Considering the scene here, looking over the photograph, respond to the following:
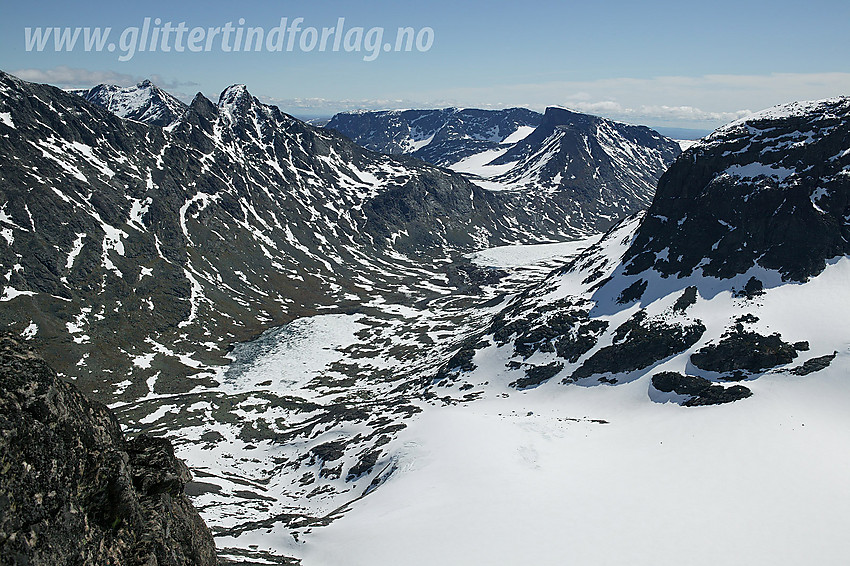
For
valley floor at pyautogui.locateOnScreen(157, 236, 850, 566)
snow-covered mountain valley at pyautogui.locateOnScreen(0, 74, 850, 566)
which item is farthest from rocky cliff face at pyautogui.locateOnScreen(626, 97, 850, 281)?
valley floor at pyautogui.locateOnScreen(157, 236, 850, 566)

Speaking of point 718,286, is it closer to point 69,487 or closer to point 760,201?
point 760,201

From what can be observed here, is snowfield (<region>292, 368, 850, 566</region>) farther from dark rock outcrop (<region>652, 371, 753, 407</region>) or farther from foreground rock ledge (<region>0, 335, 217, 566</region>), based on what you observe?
foreground rock ledge (<region>0, 335, 217, 566</region>)

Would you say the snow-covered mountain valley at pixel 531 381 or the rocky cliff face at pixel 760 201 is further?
the rocky cliff face at pixel 760 201

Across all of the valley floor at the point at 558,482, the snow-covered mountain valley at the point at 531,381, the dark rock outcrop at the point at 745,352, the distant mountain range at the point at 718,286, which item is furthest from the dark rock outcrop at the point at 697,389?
the dark rock outcrop at the point at 745,352

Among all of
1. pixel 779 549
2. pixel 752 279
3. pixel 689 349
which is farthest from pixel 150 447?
pixel 752 279

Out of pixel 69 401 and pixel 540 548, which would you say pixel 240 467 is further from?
pixel 69 401

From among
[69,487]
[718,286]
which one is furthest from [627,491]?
[718,286]

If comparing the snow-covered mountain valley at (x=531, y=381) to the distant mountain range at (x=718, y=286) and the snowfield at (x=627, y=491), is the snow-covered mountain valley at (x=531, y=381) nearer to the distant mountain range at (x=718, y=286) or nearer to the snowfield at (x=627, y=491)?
the snowfield at (x=627, y=491)

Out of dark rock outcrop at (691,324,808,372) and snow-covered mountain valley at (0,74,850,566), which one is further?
dark rock outcrop at (691,324,808,372)
